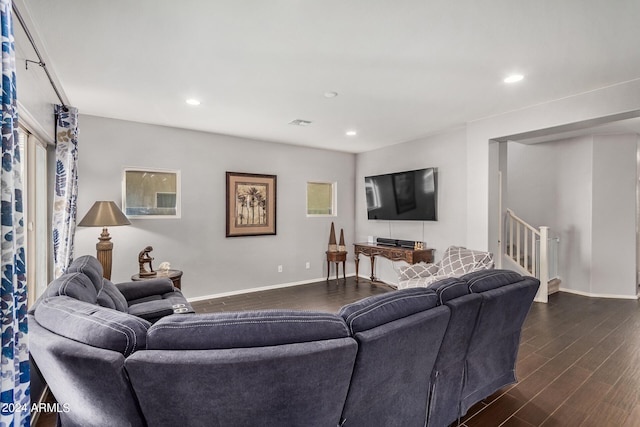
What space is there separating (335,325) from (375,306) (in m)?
0.24

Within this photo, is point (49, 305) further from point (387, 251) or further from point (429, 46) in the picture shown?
point (387, 251)

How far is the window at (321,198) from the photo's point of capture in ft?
20.0

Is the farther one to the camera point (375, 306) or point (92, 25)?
point (92, 25)

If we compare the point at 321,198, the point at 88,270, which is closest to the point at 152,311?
the point at 88,270

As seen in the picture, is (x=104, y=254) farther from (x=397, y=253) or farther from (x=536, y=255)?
(x=536, y=255)

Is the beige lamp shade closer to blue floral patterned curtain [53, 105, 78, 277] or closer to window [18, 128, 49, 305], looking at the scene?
blue floral patterned curtain [53, 105, 78, 277]

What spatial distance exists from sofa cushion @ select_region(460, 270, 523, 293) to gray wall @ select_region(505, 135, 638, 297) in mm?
3062

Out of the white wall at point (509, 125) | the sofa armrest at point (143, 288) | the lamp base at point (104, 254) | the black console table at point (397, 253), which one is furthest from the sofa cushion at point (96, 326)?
the black console table at point (397, 253)

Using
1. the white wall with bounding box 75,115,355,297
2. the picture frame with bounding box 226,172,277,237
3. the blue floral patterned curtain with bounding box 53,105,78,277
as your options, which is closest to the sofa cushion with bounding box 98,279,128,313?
the blue floral patterned curtain with bounding box 53,105,78,277

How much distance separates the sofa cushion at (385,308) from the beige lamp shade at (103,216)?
3080 mm

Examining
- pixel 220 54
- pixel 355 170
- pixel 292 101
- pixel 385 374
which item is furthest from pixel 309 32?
pixel 355 170

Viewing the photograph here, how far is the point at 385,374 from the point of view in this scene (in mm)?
1403

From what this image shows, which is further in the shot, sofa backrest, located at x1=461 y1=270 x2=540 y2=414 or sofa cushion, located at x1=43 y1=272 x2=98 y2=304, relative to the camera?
sofa backrest, located at x1=461 y1=270 x2=540 y2=414

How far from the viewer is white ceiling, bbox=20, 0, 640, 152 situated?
1928 millimetres
